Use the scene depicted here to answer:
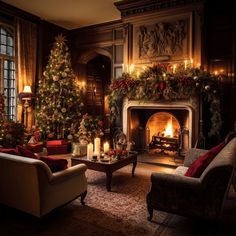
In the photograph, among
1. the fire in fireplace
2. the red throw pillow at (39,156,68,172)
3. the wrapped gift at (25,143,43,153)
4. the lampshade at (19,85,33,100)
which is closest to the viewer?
the red throw pillow at (39,156,68,172)

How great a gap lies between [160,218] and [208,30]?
456 cm

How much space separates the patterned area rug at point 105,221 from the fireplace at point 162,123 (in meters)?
2.51

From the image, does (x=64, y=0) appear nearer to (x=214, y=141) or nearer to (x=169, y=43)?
(x=169, y=43)

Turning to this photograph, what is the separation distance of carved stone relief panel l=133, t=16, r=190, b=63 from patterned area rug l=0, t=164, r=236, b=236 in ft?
11.7

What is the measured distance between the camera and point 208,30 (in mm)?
5574

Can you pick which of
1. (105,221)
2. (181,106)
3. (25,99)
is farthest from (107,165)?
(25,99)

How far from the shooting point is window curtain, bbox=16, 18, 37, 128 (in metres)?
6.39

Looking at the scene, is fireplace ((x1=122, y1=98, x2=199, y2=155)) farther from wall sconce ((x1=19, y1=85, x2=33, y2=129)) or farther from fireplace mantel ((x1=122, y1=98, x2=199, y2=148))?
wall sconce ((x1=19, y1=85, x2=33, y2=129))

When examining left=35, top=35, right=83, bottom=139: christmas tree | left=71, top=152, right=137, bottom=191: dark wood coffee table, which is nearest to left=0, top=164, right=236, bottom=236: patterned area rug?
left=71, top=152, right=137, bottom=191: dark wood coffee table

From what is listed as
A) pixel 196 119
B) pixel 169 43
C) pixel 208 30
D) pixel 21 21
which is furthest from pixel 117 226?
pixel 21 21

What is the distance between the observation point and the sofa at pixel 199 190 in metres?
2.31

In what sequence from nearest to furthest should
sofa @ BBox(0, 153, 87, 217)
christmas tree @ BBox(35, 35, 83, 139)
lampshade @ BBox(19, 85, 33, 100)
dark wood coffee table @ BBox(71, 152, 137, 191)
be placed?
sofa @ BBox(0, 153, 87, 217) < dark wood coffee table @ BBox(71, 152, 137, 191) < lampshade @ BBox(19, 85, 33, 100) < christmas tree @ BBox(35, 35, 83, 139)

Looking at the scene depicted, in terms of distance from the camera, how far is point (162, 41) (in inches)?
228

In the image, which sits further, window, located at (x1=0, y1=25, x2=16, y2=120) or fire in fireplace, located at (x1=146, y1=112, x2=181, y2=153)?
window, located at (x1=0, y1=25, x2=16, y2=120)
